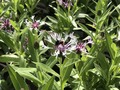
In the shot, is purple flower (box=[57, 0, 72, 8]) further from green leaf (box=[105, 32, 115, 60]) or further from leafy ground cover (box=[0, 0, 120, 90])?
green leaf (box=[105, 32, 115, 60])

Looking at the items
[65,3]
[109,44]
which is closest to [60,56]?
[109,44]

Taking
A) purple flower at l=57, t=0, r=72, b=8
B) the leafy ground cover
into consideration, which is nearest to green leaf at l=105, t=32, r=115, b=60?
the leafy ground cover

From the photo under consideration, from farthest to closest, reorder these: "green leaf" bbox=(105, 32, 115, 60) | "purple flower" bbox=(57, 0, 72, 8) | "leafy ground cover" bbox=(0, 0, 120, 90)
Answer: "purple flower" bbox=(57, 0, 72, 8), "green leaf" bbox=(105, 32, 115, 60), "leafy ground cover" bbox=(0, 0, 120, 90)

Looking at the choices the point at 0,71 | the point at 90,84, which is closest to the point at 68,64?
the point at 90,84

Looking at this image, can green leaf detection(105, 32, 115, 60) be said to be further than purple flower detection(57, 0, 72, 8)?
No

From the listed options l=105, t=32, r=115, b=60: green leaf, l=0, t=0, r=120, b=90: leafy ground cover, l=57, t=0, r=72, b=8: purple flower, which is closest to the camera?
l=0, t=0, r=120, b=90: leafy ground cover

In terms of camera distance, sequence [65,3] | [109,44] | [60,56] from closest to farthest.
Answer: [60,56]
[109,44]
[65,3]

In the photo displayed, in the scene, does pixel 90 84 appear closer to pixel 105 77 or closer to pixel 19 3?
pixel 105 77

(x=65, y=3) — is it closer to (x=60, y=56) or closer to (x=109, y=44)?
(x=109, y=44)

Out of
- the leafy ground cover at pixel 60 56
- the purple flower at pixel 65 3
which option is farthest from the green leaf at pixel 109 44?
the purple flower at pixel 65 3

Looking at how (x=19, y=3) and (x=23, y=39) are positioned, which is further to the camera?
(x=19, y=3)

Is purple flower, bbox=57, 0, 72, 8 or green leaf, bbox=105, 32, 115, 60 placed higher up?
purple flower, bbox=57, 0, 72, 8
